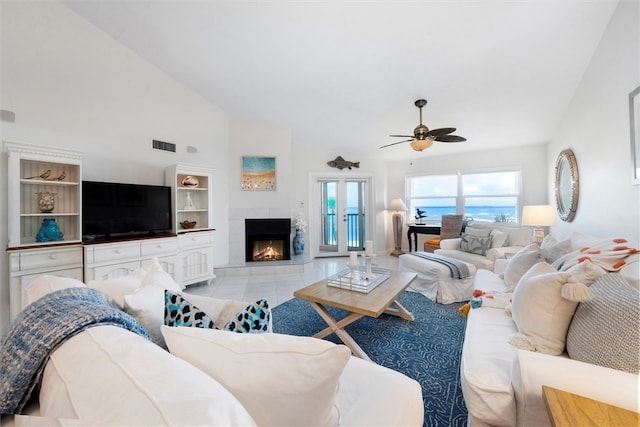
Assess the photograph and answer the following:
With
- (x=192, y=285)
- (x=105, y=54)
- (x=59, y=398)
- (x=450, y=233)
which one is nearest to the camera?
(x=59, y=398)

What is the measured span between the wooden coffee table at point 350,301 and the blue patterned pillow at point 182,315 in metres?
1.15

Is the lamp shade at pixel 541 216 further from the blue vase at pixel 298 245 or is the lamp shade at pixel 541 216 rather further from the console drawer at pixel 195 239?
the console drawer at pixel 195 239

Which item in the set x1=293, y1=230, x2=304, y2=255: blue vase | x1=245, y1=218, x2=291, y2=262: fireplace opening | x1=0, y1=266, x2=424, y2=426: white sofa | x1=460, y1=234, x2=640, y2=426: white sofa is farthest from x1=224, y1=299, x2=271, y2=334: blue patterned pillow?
x1=293, y1=230, x2=304, y2=255: blue vase

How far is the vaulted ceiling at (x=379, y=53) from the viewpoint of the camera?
2.10 meters

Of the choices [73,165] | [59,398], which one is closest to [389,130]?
[73,165]

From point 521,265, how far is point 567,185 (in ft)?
7.24

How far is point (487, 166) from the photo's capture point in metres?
4.94

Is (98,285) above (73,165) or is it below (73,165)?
below

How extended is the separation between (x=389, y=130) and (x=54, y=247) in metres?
4.54

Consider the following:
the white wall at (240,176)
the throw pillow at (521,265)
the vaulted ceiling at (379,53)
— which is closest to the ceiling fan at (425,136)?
the vaulted ceiling at (379,53)

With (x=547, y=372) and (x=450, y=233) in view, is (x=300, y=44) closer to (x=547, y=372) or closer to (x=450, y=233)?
(x=547, y=372)

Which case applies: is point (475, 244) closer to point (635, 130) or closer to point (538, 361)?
point (635, 130)

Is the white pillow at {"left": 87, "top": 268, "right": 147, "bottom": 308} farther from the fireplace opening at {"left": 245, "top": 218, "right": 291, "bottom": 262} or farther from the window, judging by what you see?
the window

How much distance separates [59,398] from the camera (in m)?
0.50
